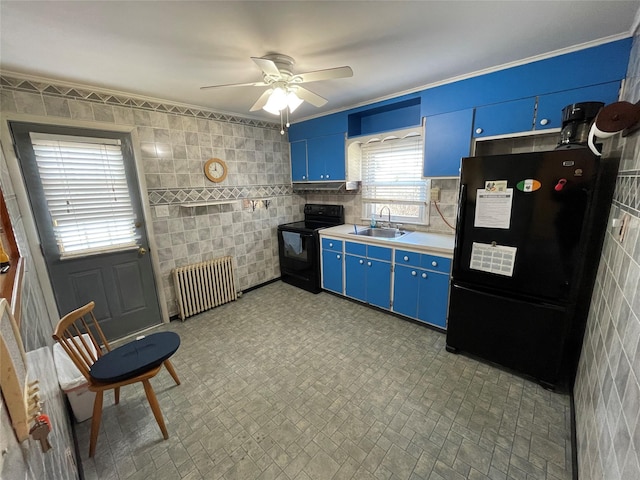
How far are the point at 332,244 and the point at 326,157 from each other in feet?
3.87

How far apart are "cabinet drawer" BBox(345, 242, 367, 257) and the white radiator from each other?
60.1 inches

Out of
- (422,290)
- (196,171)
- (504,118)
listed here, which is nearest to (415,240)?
(422,290)

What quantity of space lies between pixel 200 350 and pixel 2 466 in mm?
2205

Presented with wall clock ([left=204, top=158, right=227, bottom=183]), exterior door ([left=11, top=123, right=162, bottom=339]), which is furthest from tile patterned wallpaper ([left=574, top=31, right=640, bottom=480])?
exterior door ([left=11, top=123, right=162, bottom=339])

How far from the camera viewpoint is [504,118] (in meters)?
2.19

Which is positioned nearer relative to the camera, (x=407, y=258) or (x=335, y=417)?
(x=335, y=417)

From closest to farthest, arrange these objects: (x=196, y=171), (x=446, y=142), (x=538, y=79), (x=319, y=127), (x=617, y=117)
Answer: (x=617, y=117) → (x=538, y=79) → (x=446, y=142) → (x=196, y=171) → (x=319, y=127)

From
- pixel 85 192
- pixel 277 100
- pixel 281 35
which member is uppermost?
pixel 281 35

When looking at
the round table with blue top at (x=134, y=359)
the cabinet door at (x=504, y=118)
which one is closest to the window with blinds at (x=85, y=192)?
the round table with blue top at (x=134, y=359)

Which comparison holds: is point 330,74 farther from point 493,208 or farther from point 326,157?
point 326,157

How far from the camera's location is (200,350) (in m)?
2.53

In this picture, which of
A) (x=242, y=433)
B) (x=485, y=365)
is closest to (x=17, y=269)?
(x=242, y=433)

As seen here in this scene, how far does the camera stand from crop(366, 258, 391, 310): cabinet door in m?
2.95

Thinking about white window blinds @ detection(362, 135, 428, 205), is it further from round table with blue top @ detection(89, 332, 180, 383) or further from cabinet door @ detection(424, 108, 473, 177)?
round table with blue top @ detection(89, 332, 180, 383)
